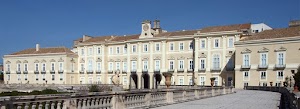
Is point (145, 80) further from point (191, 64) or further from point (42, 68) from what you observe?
point (42, 68)

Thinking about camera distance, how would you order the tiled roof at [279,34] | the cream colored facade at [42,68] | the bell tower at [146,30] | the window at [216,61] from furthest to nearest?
1. the cream colored facade at [42,68]
2. the bell tower at [146,30]
3. the window at [216,61]
4. the tiled roof at [279,34]

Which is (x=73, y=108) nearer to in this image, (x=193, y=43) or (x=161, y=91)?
(x=161, y=91)

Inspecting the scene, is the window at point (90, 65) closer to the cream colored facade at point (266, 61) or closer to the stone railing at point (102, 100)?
the cream colored facade at point (266, 61)

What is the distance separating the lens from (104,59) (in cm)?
6266

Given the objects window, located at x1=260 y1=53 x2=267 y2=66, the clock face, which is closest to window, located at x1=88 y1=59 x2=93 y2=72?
the clock face

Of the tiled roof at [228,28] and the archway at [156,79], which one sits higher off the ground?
the tiled roof at [228,28]

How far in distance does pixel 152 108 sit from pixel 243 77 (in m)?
35.0

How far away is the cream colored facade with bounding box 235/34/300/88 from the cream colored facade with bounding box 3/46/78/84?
106 feet

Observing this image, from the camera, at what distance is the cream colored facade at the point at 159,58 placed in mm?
49816

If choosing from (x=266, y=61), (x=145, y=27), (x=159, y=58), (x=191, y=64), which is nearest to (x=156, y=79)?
(x=159, y=58)

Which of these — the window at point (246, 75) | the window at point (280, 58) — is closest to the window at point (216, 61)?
the window at point (246, 75)

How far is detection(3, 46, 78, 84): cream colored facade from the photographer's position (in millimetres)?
63656

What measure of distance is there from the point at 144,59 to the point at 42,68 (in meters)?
21.7

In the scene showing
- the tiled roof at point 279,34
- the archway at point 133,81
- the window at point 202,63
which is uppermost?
the tiled roof at point 279,34
